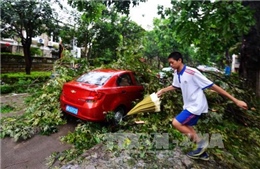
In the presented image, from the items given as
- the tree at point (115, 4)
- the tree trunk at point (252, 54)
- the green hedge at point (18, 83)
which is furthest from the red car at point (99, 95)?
the tree trunk at point (252, 54)

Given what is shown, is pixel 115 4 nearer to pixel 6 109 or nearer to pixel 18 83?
pixel 6 109

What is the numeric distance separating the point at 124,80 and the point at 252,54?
4996mm

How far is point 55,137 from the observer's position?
15.1 feet

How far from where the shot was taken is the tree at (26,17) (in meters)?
10.1

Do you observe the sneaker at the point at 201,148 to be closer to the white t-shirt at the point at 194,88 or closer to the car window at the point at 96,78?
the white t-shirt at the point at 194,88

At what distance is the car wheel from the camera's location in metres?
4.93

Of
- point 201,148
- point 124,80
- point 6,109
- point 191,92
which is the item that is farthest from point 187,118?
point 6,109

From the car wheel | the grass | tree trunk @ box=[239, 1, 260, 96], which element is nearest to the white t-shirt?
the car wheel

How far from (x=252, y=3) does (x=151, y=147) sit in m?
6.56

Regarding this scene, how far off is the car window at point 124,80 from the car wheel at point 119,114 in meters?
0.63

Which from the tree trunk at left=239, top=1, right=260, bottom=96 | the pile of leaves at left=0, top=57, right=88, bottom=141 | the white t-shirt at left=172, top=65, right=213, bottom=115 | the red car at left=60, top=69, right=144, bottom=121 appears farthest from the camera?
the tree trunk at left=239, top=1, right=260, bottom=96

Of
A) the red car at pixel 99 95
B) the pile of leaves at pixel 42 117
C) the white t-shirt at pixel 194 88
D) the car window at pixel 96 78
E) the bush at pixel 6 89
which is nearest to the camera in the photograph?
the white t-shirt at pixel 194 88

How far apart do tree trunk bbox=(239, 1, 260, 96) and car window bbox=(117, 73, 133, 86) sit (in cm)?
471

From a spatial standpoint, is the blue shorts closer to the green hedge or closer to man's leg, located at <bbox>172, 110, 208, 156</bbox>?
man's leg, located at <bbox>172, 110, 208, 156</bbox>
